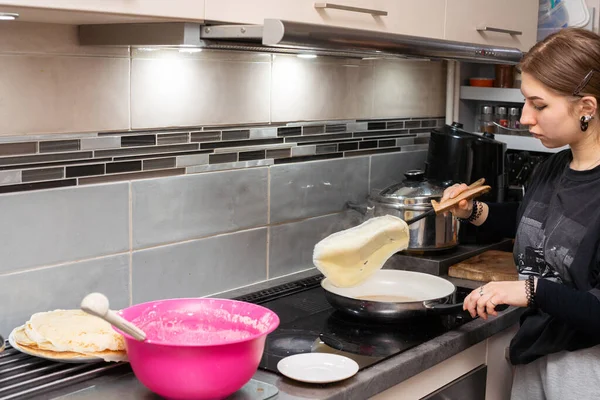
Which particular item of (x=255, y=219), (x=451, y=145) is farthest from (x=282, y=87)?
(x=451, y=145)

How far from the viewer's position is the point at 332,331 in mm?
1877

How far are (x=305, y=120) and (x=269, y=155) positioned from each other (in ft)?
0.59

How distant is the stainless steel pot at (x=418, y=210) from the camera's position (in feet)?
7.42

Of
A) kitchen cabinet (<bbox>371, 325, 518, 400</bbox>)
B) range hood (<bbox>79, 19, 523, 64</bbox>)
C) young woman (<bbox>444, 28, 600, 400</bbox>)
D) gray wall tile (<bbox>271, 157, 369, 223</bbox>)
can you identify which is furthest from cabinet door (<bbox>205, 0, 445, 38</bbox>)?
kitchen cabinet (<bbox>371, 325, 518, 400</bbox>)

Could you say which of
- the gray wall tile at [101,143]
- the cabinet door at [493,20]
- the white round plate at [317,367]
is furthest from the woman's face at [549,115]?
the gray wall tile at [101,143]

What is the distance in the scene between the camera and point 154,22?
1.53 meters

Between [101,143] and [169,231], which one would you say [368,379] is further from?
[101,143]

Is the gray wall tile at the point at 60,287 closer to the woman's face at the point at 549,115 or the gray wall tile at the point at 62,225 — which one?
the gray wall tile at the point at 62,225

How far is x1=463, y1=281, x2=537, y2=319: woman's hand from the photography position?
1.75m

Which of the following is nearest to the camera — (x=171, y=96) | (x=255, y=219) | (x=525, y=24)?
(x=171, y=96)

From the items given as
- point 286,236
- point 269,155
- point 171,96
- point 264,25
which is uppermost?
point 264,25

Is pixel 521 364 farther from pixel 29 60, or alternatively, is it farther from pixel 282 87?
pixel 29 60

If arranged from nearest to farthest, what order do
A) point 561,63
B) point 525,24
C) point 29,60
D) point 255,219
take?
point 29,60
point 561,63
point 255,219
point 525,24

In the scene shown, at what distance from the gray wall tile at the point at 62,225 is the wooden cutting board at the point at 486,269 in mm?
967
